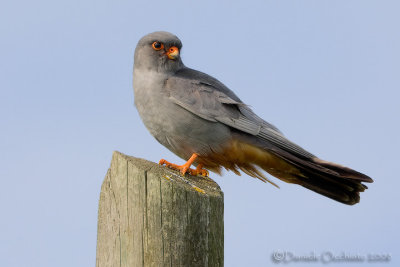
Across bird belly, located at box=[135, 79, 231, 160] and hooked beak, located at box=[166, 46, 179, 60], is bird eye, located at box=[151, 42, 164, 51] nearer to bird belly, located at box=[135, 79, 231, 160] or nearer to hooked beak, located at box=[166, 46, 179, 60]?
hooked beak, located at box=[166, 46, 179, 60]

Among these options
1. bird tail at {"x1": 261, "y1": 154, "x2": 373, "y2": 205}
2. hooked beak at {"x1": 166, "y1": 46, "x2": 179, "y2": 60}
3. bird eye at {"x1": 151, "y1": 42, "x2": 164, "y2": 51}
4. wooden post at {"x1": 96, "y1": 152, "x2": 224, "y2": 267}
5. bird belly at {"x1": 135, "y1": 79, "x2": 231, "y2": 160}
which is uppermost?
bird eye at {"x1": 151, "y1": 42, "x2": 164, "y2": 51}

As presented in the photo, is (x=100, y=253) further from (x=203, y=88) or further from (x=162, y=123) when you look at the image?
(x=203, y=88)

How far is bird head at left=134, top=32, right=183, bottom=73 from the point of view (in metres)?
5.97

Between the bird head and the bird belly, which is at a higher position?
the bird head

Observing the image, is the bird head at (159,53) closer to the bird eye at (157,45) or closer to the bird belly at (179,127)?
the bird eye at (157,45)

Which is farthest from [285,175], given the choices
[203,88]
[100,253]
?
[100,253]

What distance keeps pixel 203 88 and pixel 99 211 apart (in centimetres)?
219

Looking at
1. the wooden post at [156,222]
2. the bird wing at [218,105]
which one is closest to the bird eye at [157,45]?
the bird wing at [218,105]

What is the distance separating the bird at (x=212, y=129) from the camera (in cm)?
554

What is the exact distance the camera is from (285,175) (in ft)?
19.9

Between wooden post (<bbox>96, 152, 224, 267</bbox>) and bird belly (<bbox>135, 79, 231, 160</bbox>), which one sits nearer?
wooden post (<bbox>96, 152, 224, 267</bbox>)

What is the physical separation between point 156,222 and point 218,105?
2.25m

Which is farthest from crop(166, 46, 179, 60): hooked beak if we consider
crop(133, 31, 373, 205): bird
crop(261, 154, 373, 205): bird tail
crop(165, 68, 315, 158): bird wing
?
crop(261, 154, 373, 205): bird tail

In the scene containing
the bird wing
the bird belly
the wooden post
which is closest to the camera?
the wooden post
